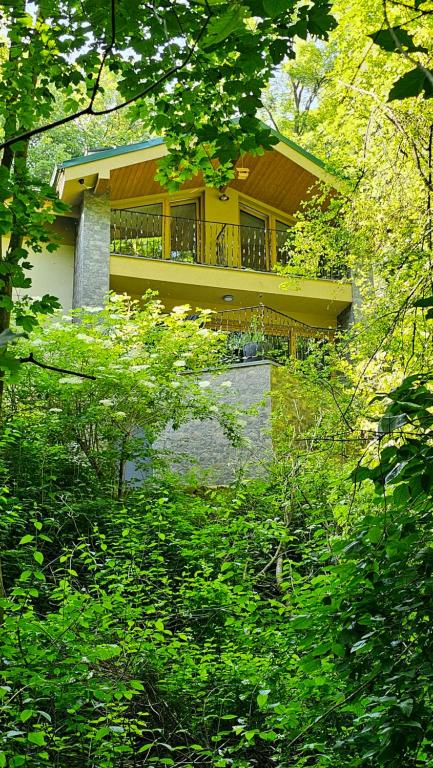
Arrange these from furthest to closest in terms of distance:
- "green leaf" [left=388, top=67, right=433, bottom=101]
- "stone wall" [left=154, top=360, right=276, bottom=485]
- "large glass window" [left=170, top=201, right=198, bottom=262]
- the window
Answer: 1. the window
2. "large glass window" [left=170, top=201, right=198, bottom=262]
3. "stone wall" [left=154, top=360, right=276, bottom=485]
4. "green leaf" [left=388, top=67, right=433, bottom=101]

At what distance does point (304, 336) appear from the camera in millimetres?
16500

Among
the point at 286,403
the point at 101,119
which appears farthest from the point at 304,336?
the point at 101,119

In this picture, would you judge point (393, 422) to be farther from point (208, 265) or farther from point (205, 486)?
point (208, 265)

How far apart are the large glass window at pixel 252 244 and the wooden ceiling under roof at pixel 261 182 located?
59cm

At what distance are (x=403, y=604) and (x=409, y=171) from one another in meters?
6.86

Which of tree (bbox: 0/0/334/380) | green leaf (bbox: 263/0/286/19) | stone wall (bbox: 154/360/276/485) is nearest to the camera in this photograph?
green leaf (bbox: 263/0/286/19)

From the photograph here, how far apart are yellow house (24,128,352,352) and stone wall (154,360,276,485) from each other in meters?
2.19

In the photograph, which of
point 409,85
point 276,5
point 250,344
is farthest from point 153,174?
point 409,85

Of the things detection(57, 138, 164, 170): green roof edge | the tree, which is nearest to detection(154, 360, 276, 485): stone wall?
detection(57, 138, 164, 170): green roof edge

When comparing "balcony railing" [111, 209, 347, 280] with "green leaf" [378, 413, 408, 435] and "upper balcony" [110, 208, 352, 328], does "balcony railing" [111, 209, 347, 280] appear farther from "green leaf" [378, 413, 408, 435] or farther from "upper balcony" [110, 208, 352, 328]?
"green leaf" [378, 413, 408, 435]

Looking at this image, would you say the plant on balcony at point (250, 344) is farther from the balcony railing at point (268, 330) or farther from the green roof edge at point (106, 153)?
the green roof edge at point (106, 153)

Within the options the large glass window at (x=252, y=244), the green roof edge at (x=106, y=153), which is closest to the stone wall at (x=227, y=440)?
the green roof edge at (x=106, y=153)

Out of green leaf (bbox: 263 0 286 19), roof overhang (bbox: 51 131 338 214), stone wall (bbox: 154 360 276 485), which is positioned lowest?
stone wall (bbox: 154 360 276 485)

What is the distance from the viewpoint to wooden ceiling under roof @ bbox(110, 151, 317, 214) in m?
15.2
